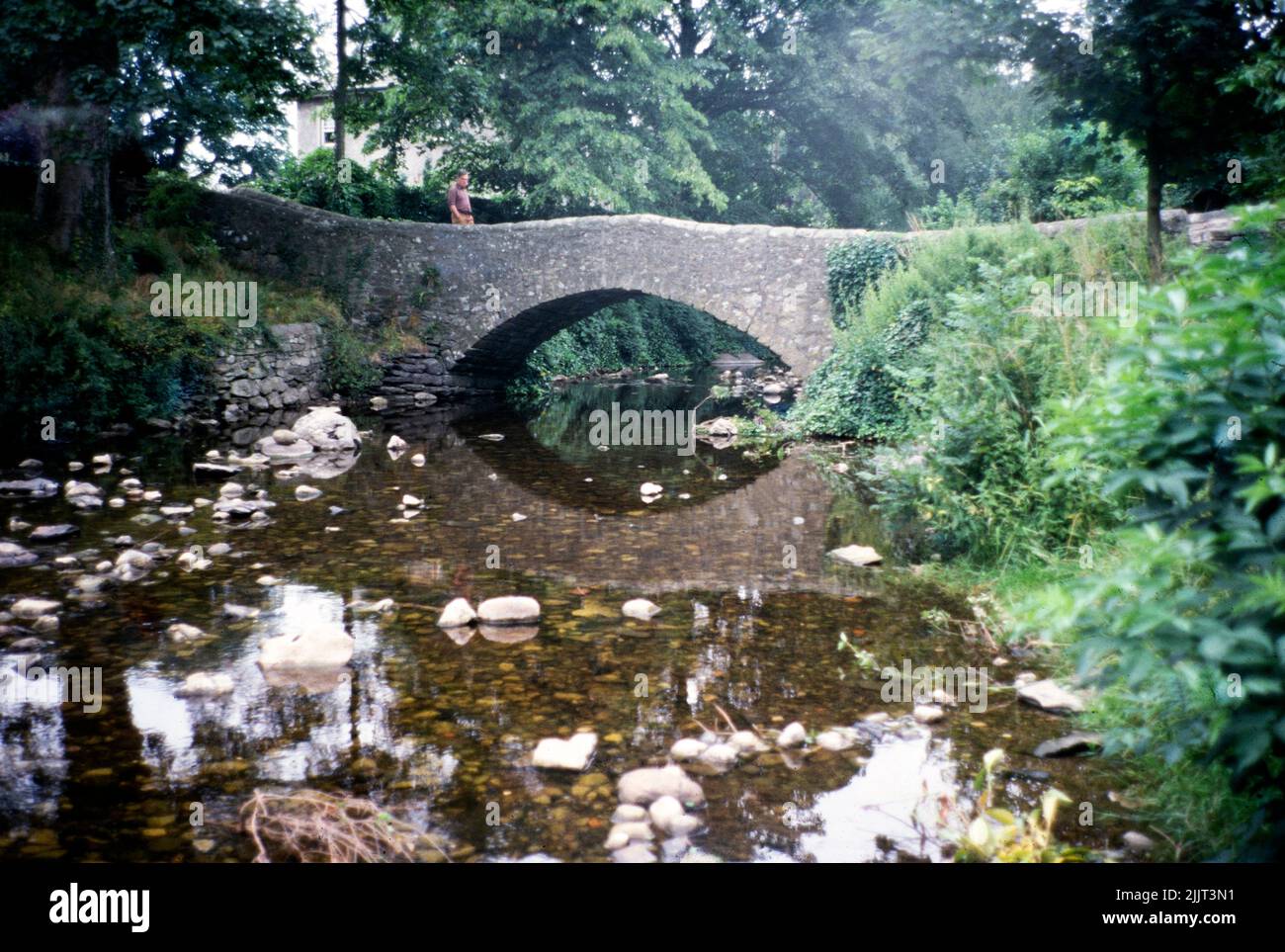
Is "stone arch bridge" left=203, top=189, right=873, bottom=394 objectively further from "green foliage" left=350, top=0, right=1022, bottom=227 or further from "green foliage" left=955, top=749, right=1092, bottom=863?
"green foliage" left=955, top=749, right=1092, bottom=863

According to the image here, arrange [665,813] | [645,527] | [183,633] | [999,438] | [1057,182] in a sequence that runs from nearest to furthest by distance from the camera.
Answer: [665,813] < [183,633] < [999,438] < [645,527] < [1057,182]

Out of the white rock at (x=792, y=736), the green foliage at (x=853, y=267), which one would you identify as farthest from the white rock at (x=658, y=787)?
the green foliage at (x=853, y=267)

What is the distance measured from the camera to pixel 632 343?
74.4 feet

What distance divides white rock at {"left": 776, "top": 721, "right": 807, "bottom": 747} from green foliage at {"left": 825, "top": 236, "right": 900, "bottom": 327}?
9236mm

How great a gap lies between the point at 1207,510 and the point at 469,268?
1429cm

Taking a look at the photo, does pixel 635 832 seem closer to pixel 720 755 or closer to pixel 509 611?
pixel 720 755

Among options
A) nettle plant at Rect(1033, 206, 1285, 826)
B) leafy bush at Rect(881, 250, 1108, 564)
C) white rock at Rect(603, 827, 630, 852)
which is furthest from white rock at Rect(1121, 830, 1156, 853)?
leafy bush at Rect(881, 250, 1108, 564)

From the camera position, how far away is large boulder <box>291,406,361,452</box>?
1034 centimetres

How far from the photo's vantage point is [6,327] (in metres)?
9.28

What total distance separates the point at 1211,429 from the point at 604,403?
13.6m

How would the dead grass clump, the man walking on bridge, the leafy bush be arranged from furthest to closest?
the man walking on bridge < the leafy bush < the dead grass clump

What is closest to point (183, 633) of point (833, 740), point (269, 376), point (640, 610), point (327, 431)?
point (640, 610)

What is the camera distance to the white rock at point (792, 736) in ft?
10.4
